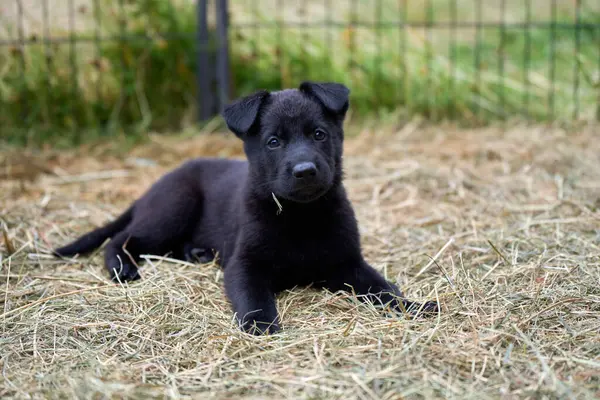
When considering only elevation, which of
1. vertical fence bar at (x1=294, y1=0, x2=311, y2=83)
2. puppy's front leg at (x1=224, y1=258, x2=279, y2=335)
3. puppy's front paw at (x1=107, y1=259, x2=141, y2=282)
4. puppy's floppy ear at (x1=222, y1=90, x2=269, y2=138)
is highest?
vertical fence bar at (x1=294, y1=0, x2=311, y2=83)

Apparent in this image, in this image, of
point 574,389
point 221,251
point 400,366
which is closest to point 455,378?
point 400,366

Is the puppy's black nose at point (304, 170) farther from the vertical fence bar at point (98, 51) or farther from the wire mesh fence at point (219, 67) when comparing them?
the vertical fence bar at point (98, 51)

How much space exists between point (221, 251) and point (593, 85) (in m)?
4.27

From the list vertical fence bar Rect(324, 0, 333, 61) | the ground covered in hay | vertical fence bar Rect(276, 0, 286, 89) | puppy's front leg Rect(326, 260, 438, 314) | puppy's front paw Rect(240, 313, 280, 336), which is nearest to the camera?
the ground covered in hay

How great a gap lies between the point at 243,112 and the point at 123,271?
1.05 meters

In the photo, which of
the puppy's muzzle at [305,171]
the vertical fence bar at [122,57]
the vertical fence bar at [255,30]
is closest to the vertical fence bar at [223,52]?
the vertical fence bar at [255,30]

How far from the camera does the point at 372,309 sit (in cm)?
287

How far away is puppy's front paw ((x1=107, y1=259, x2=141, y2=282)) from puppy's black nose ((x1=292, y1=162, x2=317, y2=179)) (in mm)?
1067

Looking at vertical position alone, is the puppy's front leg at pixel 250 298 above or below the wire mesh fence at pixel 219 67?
below

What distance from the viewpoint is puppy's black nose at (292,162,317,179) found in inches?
115

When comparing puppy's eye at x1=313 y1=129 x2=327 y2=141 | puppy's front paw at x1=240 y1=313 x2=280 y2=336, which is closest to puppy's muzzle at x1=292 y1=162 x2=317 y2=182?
puppy's eye at x1=313 y1=129 x2=327 y2=141

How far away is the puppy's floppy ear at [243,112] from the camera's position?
3.18m

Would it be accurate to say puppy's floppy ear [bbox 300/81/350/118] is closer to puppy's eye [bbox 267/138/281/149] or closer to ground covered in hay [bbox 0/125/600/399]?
puppy's eye [bbox 267/138/281/149]

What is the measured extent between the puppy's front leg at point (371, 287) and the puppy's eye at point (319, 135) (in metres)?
0.62
